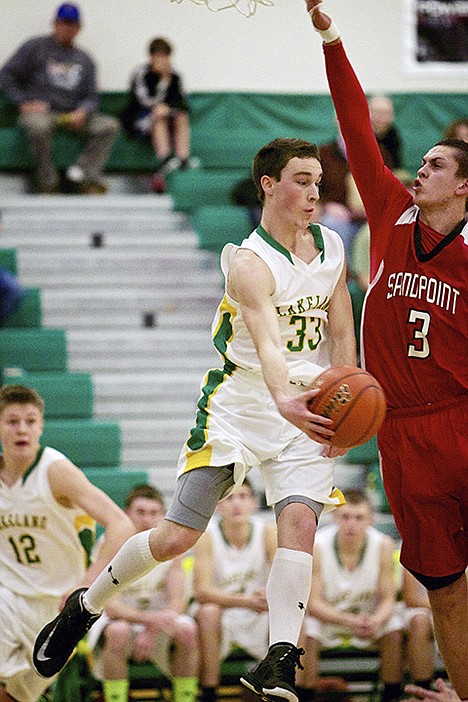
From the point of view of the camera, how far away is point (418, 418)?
5.43 m

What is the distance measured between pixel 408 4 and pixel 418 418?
822 cm

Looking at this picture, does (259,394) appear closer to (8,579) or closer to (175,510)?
(175,510)

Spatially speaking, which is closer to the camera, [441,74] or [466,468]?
[466,468]

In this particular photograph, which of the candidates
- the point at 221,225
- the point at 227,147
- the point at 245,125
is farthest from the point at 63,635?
the point at 245,125

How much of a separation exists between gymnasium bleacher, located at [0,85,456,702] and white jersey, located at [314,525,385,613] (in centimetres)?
59

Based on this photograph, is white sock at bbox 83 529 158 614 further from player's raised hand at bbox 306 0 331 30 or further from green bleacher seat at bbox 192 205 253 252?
green bleacher seat at bbox 192 205 253 252

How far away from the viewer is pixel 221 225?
36.5 feet

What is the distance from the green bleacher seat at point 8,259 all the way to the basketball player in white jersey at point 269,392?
5.40 meters

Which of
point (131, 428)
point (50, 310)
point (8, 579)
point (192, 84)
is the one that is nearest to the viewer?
point (8, 579)

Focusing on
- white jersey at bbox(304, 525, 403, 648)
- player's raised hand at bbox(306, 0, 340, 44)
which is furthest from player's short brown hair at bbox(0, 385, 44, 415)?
white jersey at bbox(304, 525, 403, 648)

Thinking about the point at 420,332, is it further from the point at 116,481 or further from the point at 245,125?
the point at 245,125

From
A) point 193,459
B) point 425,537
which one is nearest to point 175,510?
point 193,459

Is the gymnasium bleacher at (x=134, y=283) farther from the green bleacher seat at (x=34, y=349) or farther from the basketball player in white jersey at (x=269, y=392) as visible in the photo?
the basketball player in white jersey at (x=269, y=392)

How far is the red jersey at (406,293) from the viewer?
536cm
